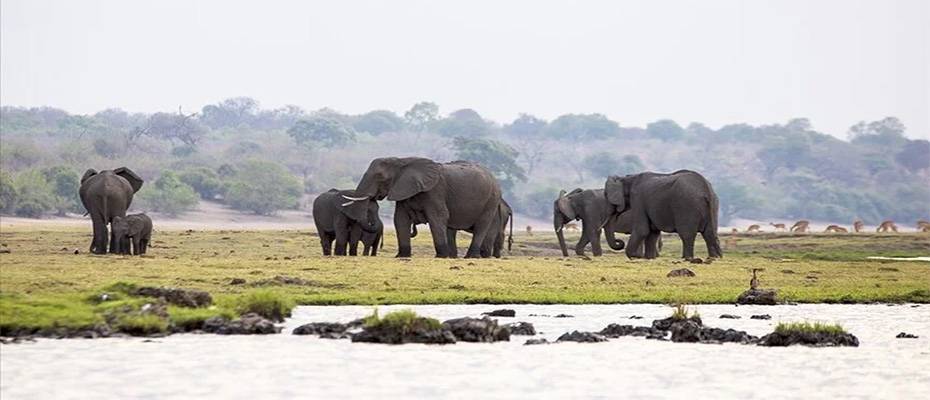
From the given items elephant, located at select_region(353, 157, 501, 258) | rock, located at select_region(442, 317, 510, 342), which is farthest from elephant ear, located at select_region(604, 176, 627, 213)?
rock, located at select_region(442, 317, 510, 342)

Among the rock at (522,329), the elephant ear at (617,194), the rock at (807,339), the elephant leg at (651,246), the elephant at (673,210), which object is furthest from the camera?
the elephant ear at (617,194)

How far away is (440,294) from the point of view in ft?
86.8

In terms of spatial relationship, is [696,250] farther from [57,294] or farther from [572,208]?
[57,294]

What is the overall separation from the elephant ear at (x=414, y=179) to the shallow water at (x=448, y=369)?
15441 millimetres

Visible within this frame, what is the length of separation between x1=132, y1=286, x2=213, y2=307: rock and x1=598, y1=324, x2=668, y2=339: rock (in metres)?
5.02

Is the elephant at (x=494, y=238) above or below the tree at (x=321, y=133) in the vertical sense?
below

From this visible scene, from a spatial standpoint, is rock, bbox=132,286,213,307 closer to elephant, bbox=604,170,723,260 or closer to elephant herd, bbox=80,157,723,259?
elephant herd, bbox=80,157,723,259

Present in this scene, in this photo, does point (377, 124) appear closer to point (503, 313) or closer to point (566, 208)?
point (566, 208)

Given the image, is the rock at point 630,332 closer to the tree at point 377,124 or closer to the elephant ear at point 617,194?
the elephant ear at point 617,194

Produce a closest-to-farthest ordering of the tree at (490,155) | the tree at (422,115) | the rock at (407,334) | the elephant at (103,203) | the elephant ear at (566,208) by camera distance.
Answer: the rock at (407,334) → the elephant at (103,203) → the elephant ear at (566,208) → the tree at (490,155) → the tree at (422,115)

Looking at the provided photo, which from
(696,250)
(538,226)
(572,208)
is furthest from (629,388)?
(538,226)

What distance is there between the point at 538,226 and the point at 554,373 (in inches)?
4308

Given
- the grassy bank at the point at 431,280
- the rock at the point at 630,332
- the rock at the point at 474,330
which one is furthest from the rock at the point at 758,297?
the rock at the point at 474,330

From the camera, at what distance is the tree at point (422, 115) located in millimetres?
181363
